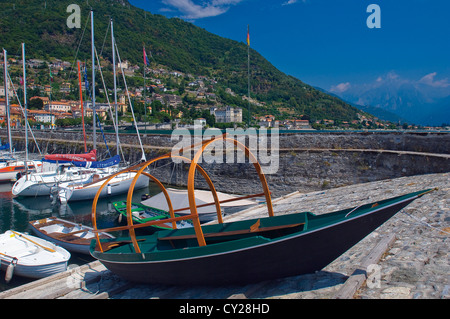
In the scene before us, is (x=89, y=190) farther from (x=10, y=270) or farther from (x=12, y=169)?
(x=12, y=169)

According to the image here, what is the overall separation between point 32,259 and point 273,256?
9018mm

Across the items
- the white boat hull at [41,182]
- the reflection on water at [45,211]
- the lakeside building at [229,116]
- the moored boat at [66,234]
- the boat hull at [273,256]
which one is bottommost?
the reflection on water at [45,211]

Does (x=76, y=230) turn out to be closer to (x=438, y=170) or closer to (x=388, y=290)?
(x=388, y=290)

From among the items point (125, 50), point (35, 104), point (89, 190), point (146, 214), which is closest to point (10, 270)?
point (146, 214)

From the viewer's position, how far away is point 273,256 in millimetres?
4816

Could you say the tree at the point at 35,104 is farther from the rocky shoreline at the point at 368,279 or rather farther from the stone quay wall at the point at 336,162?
the rocky shoreline at the point at 368,279

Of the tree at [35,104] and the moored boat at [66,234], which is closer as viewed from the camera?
the moored boat at [66,234]

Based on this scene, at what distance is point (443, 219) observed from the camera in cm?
735

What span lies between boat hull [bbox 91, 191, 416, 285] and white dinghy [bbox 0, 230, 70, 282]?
20.1 ft

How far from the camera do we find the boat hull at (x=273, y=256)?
4.55 m

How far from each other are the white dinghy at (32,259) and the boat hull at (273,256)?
6.11 m

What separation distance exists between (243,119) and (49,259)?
10355 cm

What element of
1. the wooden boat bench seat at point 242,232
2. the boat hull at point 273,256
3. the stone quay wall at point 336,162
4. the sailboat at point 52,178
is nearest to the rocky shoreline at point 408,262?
the boat hull at point 273,256
